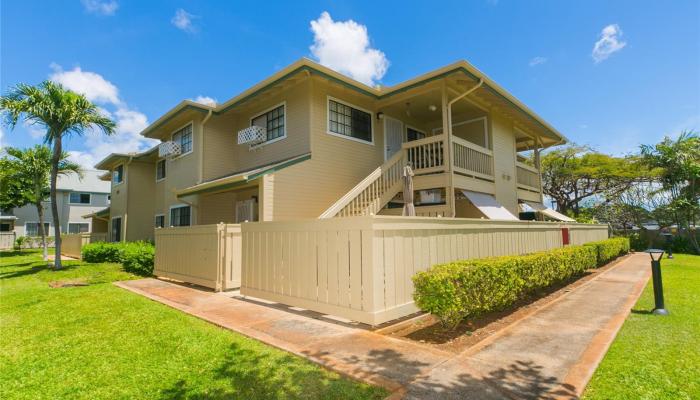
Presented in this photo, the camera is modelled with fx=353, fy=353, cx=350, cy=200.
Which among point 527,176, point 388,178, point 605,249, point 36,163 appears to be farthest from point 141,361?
point 36,163

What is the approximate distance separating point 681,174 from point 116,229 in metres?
34.5

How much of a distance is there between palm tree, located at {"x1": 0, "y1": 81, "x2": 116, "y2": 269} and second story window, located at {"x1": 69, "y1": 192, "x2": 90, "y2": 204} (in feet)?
97.8

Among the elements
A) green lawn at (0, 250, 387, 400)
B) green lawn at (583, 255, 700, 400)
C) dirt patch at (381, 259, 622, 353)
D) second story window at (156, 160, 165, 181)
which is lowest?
dirt patch at (381, 259, 622, 353)

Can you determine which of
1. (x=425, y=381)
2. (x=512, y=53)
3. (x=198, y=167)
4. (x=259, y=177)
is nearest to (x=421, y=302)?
(x=425, y=381)

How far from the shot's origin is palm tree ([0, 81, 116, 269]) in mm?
11930

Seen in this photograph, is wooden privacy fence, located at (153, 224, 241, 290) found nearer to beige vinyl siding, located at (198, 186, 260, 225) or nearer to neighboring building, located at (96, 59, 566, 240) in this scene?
neighboring building, located at (96, 59, 566, 240)

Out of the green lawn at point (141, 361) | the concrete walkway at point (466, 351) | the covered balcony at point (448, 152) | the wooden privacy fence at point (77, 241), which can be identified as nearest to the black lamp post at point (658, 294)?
the concrete walkway at point (466, 351)

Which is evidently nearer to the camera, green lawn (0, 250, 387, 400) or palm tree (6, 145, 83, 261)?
green lawn (0, 250, 387, 400)

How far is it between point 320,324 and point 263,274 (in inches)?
79.2

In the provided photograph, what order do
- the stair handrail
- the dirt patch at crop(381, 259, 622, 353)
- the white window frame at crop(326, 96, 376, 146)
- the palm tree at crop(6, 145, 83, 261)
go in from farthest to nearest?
the palm tree at crop(6, 145, 83, 261) → the white window frame at crop(326, 96, 376, 146) → the stair handrail → the dirt patch at crop(381, 259, 622, 353)

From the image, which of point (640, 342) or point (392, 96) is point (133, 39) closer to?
point (392, 96)

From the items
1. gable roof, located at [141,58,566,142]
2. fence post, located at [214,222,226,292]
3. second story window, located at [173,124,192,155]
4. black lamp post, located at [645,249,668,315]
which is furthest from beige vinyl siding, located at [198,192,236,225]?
black lamp post, located at [645,249,668,315]

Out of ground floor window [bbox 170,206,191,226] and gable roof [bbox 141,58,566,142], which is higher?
gable roof [bbox 141,58,566,142]

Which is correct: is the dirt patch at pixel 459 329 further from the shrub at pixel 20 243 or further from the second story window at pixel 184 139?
the shrub at pixel 20 243
